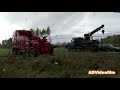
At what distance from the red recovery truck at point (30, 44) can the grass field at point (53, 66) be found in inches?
21.4

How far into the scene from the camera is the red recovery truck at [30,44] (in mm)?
9617

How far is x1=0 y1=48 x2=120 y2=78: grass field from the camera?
7.59m

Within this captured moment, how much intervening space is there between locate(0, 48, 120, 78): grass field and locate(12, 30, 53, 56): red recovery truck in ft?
1.79

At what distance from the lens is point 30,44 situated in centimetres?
1010

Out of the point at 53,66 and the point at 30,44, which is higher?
the point at 30,44

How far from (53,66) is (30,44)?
81.9 inches

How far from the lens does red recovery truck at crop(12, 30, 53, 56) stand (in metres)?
9.62

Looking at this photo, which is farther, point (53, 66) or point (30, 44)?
point (30, 44)

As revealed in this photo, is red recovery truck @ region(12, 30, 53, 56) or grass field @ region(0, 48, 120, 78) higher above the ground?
red recovery truck @ region(12, 30, 53, 56)

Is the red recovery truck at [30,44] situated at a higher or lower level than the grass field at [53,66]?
higher

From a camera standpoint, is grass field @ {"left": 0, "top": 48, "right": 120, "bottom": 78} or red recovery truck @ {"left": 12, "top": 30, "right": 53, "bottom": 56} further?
red recovery truck @ {"left": 12, "top": 30, "right": 53, "bottom": 56}
